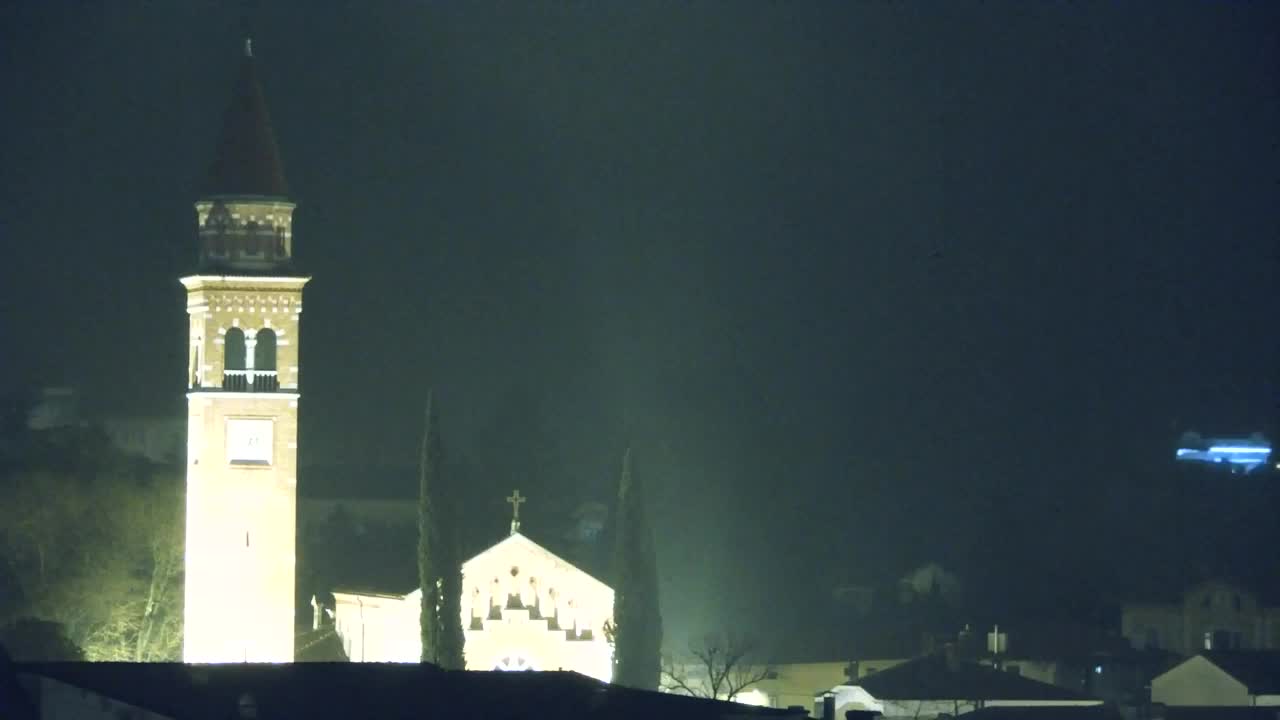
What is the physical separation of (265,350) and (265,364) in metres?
1.74

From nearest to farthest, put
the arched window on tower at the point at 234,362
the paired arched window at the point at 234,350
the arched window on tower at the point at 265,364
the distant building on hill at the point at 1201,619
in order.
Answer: the arched window on tower at the point at 234,362 → the arched window on tower at the point at 265,364 → the paired arched window at the point at 234,350 → the distant building on hill at the point at 1201,619

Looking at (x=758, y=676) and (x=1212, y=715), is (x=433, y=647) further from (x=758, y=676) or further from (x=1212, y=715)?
(x=1212, y=715)

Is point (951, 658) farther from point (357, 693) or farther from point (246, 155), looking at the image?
point (357, 693)

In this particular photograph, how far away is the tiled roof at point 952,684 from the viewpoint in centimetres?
8488

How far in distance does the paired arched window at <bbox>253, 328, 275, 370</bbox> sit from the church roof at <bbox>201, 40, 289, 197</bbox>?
378 cm

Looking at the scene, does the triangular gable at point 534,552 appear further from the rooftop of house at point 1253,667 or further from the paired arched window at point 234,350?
the rooftop of house at point 1253,667

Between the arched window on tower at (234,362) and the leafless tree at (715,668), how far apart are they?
1460cm

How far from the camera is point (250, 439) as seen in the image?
86.8 metres

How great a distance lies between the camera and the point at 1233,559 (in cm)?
12769

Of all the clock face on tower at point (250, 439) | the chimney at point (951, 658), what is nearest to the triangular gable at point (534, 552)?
the clock face on tower at point (250, 439)

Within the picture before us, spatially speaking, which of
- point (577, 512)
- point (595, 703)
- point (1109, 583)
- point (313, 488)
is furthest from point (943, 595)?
point (595, 703)

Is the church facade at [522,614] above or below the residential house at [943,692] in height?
above

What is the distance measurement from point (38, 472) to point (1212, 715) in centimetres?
3320

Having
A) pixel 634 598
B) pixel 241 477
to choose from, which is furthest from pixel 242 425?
pixel 634 598
